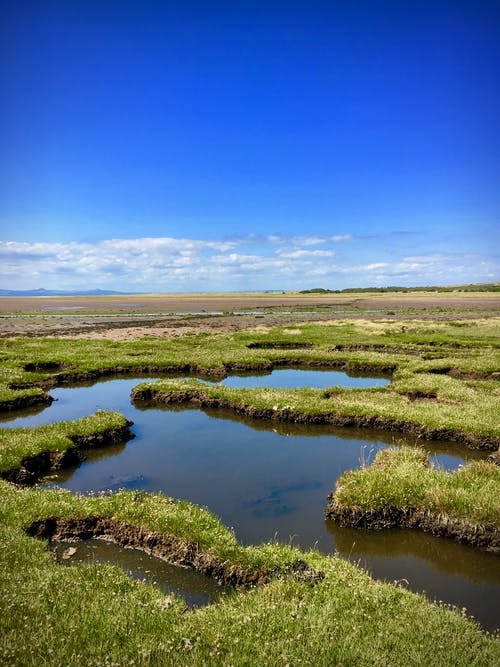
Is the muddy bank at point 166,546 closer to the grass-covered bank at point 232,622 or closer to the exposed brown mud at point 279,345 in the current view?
the grass-covered bank at point 232,622

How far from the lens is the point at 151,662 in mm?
6859

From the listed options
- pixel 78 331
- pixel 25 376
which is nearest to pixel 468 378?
pixel 25 376

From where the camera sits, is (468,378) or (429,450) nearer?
(429,450)

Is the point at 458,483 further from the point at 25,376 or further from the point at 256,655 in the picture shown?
the point at 25,376

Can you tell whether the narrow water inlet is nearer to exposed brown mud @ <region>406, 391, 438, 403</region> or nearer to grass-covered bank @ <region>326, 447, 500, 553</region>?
grass-covered bank @ <region>326, 447, 500, 553</region>

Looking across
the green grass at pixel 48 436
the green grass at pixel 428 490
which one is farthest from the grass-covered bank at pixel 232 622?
the green grass at pixel 48 436

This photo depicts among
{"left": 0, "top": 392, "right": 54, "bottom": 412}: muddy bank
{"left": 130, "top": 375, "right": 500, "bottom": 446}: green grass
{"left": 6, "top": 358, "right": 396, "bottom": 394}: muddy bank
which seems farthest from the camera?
{"left": 6, "top": 358, "right": 396, "bottom": 394}: muddy bank

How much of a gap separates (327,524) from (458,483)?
14.4ft

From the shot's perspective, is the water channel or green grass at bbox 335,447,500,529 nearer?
the water channel

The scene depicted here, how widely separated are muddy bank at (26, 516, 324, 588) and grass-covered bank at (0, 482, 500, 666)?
9.5 inches

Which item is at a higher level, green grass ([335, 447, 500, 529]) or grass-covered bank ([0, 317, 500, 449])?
grass-covered bank ([0, 317, 500, 449])

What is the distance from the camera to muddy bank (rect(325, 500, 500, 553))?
1240 centimetres

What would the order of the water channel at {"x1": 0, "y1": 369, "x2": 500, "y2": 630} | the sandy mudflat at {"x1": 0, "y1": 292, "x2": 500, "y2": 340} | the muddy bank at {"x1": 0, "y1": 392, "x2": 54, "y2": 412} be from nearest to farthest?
the water channel at {"x1": 0, "y1": 369, "x2": 500, "y2": 630} → the muddy bank at {"x1": 0, "y1": 392, "x2": 54, "y2": 412} → the sandy mudflat at {"x1": 0, "y1": 292, "x2": 500, "y2": 340}

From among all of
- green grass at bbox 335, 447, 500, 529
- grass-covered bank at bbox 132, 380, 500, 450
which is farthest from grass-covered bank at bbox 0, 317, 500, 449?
green grass at bbox 335, 447, 500, 529
